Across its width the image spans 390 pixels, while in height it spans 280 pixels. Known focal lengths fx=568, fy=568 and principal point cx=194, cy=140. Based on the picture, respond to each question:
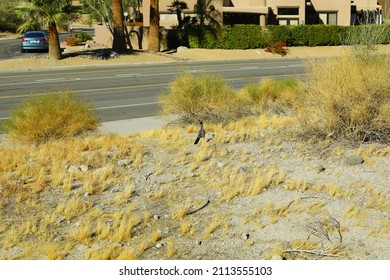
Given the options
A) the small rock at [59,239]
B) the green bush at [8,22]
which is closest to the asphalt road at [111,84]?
the small rock at [59,239]

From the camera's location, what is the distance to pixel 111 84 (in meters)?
22.8

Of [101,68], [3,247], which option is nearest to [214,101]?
[3,247]

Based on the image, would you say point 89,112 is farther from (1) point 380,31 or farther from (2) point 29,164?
(1) point 380,31

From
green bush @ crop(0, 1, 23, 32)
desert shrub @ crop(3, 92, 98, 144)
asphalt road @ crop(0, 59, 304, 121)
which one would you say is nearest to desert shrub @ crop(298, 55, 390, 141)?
desert shrub @ crop(3, 92, 98, 144)

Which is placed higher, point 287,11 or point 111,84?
point 287,11

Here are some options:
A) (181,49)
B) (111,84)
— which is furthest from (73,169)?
(181,49)

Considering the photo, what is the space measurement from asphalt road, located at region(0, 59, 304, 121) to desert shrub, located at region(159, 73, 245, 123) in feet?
7.83

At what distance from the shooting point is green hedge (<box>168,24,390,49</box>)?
135ft

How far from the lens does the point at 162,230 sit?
657 cm

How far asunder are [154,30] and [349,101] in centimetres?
2975

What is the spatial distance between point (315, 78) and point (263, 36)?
111ft

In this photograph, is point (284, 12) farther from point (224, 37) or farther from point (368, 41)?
point (368, 41)

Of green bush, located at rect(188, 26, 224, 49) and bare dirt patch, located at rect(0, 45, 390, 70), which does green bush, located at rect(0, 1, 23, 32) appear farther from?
green bush, located at rect(188, 26, 224, 49)

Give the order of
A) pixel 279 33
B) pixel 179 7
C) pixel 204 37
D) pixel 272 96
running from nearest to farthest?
pixel 272 96 → pixel 204 37 → pixel 179 7 → pixel 279 33
